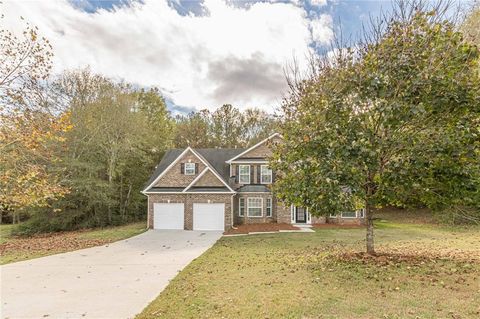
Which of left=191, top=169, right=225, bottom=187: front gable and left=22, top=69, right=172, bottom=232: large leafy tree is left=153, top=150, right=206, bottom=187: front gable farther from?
left=22, top=69, right=172, bottom=232: large leafy tree

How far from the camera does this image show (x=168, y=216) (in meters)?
21.0

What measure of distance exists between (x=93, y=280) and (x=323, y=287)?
20.6ft

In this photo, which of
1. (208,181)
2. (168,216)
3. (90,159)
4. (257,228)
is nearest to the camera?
(257,228)

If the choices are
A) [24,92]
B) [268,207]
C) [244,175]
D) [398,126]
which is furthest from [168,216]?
[398,126]

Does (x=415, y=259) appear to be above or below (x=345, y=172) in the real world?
below

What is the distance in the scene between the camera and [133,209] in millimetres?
26547

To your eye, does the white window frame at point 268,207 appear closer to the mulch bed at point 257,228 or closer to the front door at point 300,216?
the mulch bed at point 257,228

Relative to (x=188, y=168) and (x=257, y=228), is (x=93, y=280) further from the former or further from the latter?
(x=188, y=168)

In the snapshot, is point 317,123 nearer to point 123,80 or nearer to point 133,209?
point 133,209

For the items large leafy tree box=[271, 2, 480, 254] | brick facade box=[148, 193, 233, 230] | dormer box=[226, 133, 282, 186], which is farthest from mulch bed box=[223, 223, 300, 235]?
large leafy tree box=[271, 2, 480, 254]

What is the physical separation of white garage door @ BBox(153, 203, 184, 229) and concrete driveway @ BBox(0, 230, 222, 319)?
666 centimetres

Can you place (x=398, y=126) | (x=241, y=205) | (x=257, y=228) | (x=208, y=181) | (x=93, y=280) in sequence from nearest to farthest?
(x=398, y=126), (x=93, y=280), (x=257, y=228), (x=208, y=181), (x=241, y=205)

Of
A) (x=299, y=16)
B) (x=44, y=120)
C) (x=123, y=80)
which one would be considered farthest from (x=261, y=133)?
(x=44, y=120)

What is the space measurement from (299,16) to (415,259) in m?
10.8
